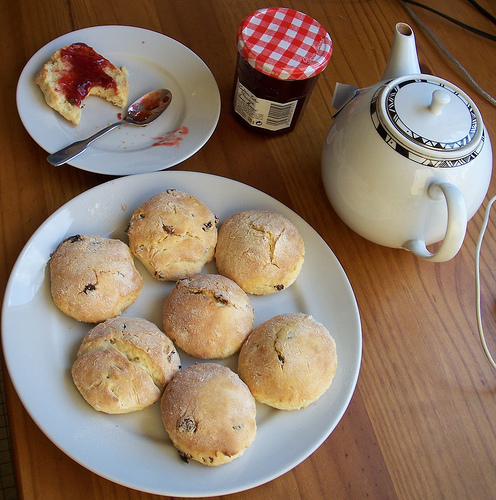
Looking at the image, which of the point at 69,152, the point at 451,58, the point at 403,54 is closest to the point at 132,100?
the point at 69,152

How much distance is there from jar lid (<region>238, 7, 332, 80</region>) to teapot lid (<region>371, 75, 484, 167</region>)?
0.58ft

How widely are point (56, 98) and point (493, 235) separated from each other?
1.02 m

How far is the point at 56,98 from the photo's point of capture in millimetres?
1019

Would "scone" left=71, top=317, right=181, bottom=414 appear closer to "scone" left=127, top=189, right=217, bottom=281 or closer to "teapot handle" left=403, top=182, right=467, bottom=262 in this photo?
"scone" left=127, top=189, right=217, bottom=281

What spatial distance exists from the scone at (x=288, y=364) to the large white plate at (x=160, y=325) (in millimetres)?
40

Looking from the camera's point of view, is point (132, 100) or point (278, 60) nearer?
point (278, 60)

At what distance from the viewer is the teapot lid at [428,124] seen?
31.4 inches

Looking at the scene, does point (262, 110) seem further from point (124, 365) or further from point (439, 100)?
point (124, 365)

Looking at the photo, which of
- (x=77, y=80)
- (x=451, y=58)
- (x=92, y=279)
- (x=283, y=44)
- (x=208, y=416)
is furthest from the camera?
(x=451, y=58)

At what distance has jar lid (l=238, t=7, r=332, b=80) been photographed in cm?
92

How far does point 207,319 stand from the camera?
2.76 ft

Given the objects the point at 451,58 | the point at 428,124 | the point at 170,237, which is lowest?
the point at 170,237

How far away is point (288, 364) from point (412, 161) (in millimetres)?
399

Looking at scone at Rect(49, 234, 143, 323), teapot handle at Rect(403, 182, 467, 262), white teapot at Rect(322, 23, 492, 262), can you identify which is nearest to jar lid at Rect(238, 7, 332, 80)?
white teapot at Rect(322, 23, 492, 262)
